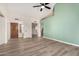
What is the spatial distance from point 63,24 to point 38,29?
0.63m

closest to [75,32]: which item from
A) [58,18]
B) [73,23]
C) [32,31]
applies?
[73,23]

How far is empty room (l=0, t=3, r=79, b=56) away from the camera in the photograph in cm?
312

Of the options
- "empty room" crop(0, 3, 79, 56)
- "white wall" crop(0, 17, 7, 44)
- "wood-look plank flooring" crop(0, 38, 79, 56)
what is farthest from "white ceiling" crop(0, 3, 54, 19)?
"wood-look plank flooring" crop(0, 38, 79, 56)

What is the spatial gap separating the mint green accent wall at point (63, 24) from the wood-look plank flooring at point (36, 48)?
228mm

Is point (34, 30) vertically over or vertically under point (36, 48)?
over

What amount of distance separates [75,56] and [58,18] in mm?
991

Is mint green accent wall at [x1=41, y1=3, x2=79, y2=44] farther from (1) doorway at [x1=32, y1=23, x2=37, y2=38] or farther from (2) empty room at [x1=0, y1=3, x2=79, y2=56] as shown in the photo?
(1) doorway at [x1=32, y1=23, x2=37, y2=38]

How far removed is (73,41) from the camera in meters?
3.50

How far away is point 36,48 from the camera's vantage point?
10.5ft

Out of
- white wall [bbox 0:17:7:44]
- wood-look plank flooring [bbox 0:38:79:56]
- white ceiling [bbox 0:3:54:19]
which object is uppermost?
→ white ceiling [bbox 0:3:54:19]

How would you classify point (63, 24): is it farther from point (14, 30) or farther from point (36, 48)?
point (14, 30)

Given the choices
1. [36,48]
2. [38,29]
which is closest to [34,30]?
[38,29]

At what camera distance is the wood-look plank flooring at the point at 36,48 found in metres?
3.11

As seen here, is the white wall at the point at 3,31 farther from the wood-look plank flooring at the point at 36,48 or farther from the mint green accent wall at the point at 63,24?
the mint green accent wall at the point at 63,24
